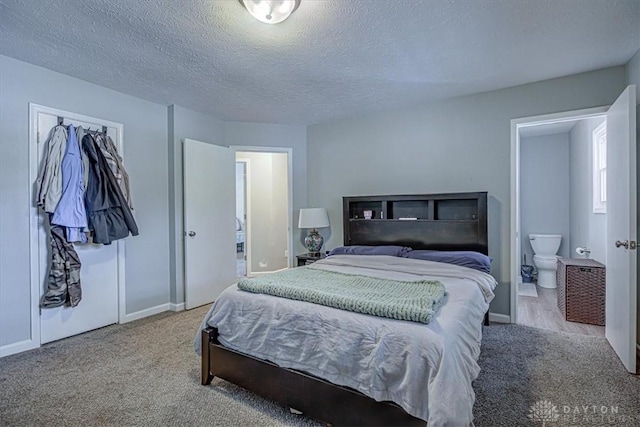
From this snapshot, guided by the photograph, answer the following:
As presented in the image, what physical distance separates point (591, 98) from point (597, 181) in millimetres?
1302

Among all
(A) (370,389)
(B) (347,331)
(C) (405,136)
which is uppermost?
(C) (405,136)

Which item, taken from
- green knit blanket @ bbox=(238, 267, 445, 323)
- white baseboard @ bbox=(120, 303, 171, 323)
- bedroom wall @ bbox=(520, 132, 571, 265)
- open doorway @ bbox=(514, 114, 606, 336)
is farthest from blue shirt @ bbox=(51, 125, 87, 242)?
bedroom wall @ bbox=(520, 132, 571, 265)

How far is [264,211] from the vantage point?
5.46m

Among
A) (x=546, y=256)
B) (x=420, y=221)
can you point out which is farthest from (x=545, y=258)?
(x=420, y=221)

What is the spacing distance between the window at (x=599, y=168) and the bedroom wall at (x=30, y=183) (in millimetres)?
4922

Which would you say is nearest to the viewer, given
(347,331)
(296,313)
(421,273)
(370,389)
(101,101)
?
(370,389)

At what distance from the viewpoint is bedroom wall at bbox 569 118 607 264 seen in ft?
11.8

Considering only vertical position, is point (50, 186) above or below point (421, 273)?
above

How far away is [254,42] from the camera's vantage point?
7.51 feet

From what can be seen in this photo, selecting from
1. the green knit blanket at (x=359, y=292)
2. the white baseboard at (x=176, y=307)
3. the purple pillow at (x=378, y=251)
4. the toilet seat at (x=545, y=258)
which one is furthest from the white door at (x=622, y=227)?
the white baseboard at (x=176, y=307)

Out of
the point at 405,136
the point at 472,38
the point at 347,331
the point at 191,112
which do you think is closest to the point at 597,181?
the point at 405,136

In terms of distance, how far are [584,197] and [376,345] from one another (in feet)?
13.8

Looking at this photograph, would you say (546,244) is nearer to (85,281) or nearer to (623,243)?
(623,243)

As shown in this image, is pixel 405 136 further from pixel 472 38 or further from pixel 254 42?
pixel 254 42
